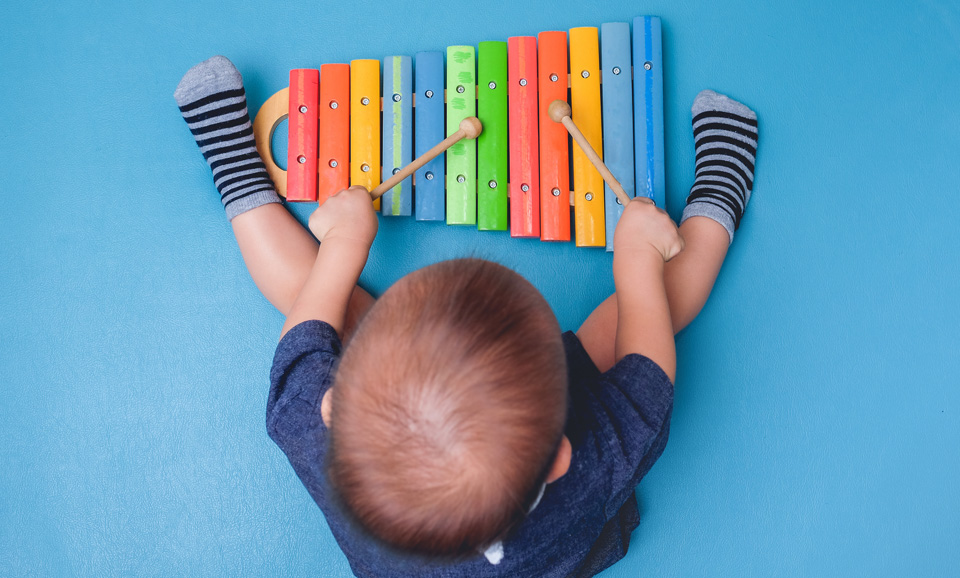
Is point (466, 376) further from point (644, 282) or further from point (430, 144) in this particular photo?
point (430, 144)

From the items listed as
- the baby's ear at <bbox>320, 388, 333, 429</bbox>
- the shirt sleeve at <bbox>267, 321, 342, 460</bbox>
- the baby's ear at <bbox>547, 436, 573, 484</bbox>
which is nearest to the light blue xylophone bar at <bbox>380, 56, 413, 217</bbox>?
the shirt sleeve at <bbox>267, 321, 342, 460</bbox>

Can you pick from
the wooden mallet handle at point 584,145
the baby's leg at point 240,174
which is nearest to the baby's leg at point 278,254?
the baby's leg at point 240,174

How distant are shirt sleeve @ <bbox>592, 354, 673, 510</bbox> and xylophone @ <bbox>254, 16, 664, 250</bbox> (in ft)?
0.94

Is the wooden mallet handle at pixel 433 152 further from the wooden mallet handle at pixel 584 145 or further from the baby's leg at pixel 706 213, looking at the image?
the baby's leg at pixel 706 213

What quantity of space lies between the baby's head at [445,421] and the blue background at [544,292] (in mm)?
521

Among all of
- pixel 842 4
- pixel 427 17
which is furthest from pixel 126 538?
pixel 842 4

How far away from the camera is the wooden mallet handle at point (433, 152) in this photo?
3.25 ft

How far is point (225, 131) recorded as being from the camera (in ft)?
3.51

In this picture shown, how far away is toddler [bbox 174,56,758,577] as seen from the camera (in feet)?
1.79

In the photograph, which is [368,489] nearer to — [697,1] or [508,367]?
[508,367]

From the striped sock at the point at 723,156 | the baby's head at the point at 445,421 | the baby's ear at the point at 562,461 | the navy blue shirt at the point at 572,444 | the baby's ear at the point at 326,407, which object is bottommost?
the navy blue shirt at the point at 572,444

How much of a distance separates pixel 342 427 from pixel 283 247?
1.80ft

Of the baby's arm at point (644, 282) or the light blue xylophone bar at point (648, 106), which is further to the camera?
the light blue xylophone bar at point (648, 106)

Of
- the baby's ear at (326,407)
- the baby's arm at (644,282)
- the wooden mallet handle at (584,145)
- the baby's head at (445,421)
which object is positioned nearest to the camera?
the baby's head at (445,421)
